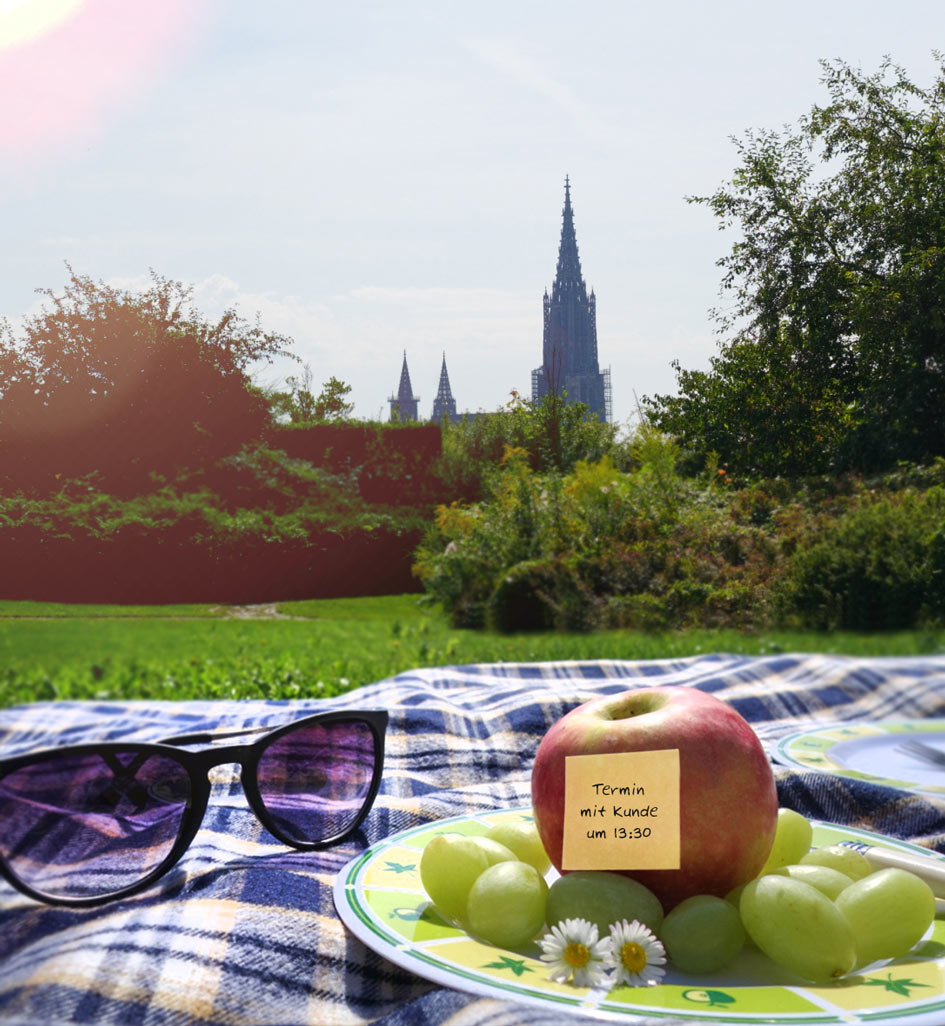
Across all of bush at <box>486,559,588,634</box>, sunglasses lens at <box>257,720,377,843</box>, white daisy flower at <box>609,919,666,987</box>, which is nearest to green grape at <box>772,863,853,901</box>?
white daisy flower at <box>609,919,666,987</box>

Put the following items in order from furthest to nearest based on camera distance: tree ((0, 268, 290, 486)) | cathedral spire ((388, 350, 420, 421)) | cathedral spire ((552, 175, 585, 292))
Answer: cathedral spire ((388, 350, 420, 421)), cathedral spire ((552, 175, 585, 292)), tree ((0, 268, 290, 486))

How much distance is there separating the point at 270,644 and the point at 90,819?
3.13 m

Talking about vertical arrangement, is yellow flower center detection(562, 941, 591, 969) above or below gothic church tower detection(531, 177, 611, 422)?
below

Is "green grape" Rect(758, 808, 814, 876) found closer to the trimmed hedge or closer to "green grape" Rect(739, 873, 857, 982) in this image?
"green grape" Rect(739, 873, 857, 982)

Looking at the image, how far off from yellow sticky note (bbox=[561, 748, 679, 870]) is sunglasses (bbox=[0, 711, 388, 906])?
288mm

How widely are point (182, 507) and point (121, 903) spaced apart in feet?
11.1

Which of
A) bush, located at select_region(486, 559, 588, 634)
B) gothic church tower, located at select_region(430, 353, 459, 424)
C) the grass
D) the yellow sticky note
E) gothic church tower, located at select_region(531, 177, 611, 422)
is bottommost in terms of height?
the grass

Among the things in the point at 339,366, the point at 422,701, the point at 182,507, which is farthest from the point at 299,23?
the point at 422,701

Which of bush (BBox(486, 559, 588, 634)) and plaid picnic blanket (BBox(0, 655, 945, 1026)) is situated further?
bush (BBox(486, 559, 588, 634))

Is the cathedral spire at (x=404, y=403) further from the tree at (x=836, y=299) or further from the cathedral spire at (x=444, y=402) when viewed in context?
the tree at (x=836, y=299)

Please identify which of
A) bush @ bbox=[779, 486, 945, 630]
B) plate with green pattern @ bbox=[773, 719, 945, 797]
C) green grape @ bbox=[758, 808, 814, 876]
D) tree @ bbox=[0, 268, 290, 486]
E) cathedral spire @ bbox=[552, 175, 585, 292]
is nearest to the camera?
green grape @ bbox=[758, 808, 814, 876]

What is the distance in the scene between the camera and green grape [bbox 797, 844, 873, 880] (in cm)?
60

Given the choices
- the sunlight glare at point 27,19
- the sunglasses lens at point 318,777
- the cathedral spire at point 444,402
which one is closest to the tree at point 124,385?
the cathedral spire at point 444,402

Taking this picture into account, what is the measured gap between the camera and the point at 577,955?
0.47 m
